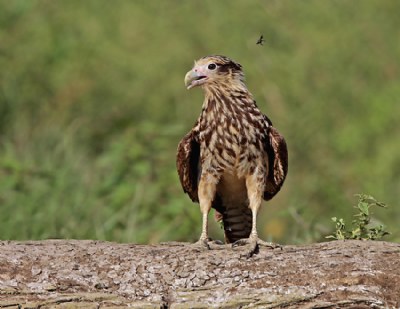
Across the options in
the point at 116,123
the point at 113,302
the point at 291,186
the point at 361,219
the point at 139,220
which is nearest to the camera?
the point at 113,302

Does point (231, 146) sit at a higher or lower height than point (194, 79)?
lower

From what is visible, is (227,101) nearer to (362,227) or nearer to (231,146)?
(231,146)

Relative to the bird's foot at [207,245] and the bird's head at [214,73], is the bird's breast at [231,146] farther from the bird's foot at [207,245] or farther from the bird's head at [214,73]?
the bird's foot at [207,245]

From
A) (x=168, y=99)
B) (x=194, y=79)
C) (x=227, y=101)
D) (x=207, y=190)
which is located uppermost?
(x=168, y=99)

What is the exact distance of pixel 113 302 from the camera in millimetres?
6082

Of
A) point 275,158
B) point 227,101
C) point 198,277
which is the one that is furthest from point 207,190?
point 198,277

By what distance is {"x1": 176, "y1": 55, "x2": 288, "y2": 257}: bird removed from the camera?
24.0 ft

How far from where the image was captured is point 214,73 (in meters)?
7.67

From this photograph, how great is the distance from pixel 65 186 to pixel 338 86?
19.2ft

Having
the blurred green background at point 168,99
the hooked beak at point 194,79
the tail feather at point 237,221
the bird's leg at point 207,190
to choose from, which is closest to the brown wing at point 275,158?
the tail feather at point 237,221

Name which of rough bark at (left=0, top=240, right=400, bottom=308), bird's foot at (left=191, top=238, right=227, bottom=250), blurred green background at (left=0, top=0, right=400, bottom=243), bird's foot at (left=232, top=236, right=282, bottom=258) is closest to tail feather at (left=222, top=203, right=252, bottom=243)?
bird's foot at (left=191, top=238, right=227, bottom=250)

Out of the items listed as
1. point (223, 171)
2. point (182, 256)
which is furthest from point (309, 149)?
point (182, 256)

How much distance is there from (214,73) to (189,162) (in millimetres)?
576

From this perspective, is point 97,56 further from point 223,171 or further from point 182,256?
point 182,256
